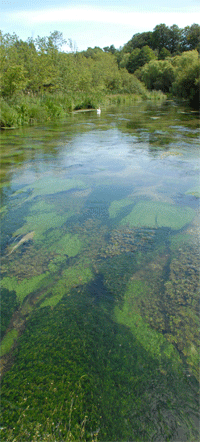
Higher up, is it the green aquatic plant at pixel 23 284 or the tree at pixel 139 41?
the tree at pixel 139 41

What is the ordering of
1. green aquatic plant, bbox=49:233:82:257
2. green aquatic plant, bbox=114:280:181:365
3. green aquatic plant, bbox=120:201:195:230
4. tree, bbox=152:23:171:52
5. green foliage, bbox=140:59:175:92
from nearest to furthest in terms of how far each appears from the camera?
green aquatic plant, bbox=114:280:181:365 < green aquatic plant, bbox=49:233:82:257 < green aquatic plant, bbox=120:201:195:230 < green foliage, bbox=140:59:175:92 < tree, bbox=152:23:171:52

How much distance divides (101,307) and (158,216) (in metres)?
1.47

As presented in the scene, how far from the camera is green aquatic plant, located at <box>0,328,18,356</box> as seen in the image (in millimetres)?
1429

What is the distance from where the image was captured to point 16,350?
4.68 ft

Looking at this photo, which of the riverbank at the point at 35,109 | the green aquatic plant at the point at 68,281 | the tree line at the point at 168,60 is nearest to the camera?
the green aquatic plant at the point at 68,281

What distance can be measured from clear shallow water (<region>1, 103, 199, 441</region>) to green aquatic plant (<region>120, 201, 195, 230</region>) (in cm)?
1

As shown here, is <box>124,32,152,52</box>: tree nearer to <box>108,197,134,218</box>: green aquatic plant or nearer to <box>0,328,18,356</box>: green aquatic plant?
<box>108,197,134,218</box>: green aquatic plant

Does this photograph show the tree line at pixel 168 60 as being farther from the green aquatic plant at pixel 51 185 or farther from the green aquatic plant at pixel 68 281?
the green aquatic plant at pixel 68 281

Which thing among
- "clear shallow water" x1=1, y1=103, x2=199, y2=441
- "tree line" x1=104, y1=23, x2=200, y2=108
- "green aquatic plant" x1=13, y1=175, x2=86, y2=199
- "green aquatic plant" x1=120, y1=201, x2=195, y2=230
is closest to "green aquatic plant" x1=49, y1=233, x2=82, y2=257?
"clear shallow water" x1=1, y1=103, x2=199, y2=441

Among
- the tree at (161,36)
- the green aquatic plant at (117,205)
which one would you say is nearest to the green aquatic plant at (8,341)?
the green aquatic plant at (117,205)

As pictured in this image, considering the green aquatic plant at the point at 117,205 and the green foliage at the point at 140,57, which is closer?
the green aquatic plant at the point at 117,205

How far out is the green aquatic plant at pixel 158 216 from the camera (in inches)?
108

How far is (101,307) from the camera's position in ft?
5.61

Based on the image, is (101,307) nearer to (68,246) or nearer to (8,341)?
(8,341)
